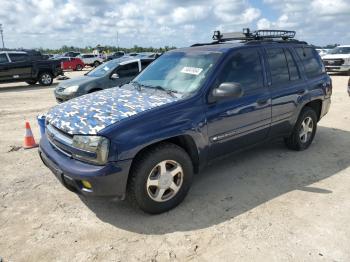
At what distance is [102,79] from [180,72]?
5517mm

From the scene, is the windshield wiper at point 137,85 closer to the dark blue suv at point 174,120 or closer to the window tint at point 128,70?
the dark blue suv at point 174,120

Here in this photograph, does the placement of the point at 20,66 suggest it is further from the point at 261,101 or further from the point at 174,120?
the point at 174,120

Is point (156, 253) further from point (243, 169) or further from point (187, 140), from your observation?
point (243, 169)

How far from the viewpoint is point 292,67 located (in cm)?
541

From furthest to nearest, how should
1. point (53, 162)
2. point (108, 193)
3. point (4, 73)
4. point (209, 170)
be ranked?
point (4, 73)
point (209, 170)
point (53, 162)
point (108, 193)

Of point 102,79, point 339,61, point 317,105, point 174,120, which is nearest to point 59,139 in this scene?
point 174,120

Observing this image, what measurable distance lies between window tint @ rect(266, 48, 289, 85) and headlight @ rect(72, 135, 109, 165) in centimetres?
277

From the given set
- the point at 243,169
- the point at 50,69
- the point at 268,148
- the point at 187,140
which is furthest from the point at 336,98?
the point at 50,69

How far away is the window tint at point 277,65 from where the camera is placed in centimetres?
500

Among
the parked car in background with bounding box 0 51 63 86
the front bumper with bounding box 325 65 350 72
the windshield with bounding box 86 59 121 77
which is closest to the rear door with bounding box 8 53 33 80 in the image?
the parked car in background with bounding box 0 51 63 86

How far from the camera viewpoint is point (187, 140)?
12.9ft

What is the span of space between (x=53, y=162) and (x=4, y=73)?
14.4m

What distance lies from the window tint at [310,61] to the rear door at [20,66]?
14514 millimetres

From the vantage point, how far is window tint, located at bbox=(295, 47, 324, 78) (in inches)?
224
